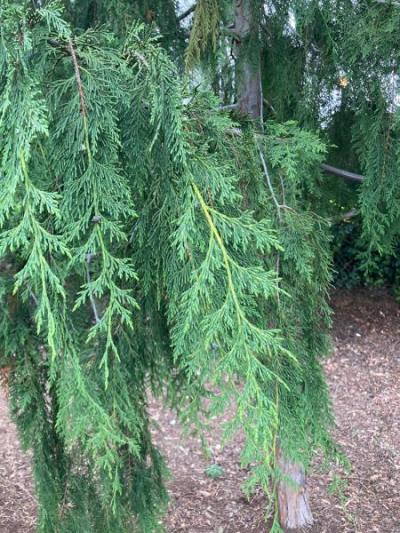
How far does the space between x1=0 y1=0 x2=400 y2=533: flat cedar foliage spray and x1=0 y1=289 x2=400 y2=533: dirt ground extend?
1569 mm

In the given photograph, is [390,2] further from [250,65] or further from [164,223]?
[164,223]

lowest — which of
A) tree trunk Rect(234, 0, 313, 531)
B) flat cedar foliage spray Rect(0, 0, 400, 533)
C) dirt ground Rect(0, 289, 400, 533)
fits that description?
dirt ground Rect(0, 289, 400, 533)

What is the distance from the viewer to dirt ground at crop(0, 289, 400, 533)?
4.33 meters

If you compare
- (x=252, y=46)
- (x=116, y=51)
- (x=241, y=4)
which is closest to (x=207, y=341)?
(x=116, y=51)

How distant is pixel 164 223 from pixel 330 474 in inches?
162

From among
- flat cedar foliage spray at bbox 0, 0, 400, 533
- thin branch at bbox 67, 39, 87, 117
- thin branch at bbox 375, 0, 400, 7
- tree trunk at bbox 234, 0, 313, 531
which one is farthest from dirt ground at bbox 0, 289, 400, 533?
thin branch at bbox 67, 39, 87, 117

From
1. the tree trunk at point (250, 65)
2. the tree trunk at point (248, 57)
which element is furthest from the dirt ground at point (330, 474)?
the tree trunk at point (248, 57)

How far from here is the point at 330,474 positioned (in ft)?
16.4

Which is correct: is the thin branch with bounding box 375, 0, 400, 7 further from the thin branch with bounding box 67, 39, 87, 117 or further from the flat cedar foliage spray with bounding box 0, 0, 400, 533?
the thin branch with bounding box 67, 39, 87, 117

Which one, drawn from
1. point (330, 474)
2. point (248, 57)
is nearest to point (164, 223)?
point (248, 57)

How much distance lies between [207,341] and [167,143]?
55cm

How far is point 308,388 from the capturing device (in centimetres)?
233

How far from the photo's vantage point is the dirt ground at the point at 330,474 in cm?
433

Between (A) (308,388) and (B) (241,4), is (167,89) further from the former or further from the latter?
(B) (241,4)
